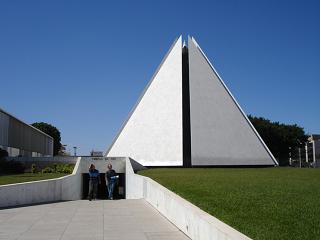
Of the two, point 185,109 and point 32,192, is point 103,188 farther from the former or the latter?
point 32,192

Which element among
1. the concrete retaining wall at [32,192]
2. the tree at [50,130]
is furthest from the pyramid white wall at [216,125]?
the tree at [50,130]

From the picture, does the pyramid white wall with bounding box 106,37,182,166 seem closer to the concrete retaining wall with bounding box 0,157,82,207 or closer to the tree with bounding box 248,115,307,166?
the concrete retaining wall with bounding box 0,157,82,207

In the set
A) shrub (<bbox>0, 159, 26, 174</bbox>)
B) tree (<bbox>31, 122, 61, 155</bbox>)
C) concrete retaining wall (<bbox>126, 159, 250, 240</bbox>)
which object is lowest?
concrete retaining wall (<bbox>126, 159, 250, 240</bbox>)

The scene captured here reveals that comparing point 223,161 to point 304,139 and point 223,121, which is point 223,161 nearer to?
point 223,121

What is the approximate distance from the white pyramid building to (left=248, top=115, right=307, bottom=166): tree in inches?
1282

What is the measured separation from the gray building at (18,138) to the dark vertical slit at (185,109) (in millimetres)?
15264

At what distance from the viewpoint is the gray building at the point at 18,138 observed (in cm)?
3650

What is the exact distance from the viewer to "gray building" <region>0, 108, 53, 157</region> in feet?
120

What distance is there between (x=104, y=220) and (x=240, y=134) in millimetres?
19982

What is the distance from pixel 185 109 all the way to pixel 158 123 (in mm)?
3012

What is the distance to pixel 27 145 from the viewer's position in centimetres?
4866

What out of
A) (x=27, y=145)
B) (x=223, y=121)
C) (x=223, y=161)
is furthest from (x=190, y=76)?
(x=27, y=145)

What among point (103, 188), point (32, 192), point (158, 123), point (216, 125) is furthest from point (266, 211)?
point (103, 188)

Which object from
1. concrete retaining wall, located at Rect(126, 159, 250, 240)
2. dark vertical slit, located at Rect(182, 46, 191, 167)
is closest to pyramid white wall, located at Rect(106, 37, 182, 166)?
dark vertical slit, located at Rect(182, 46, 191, 167)
